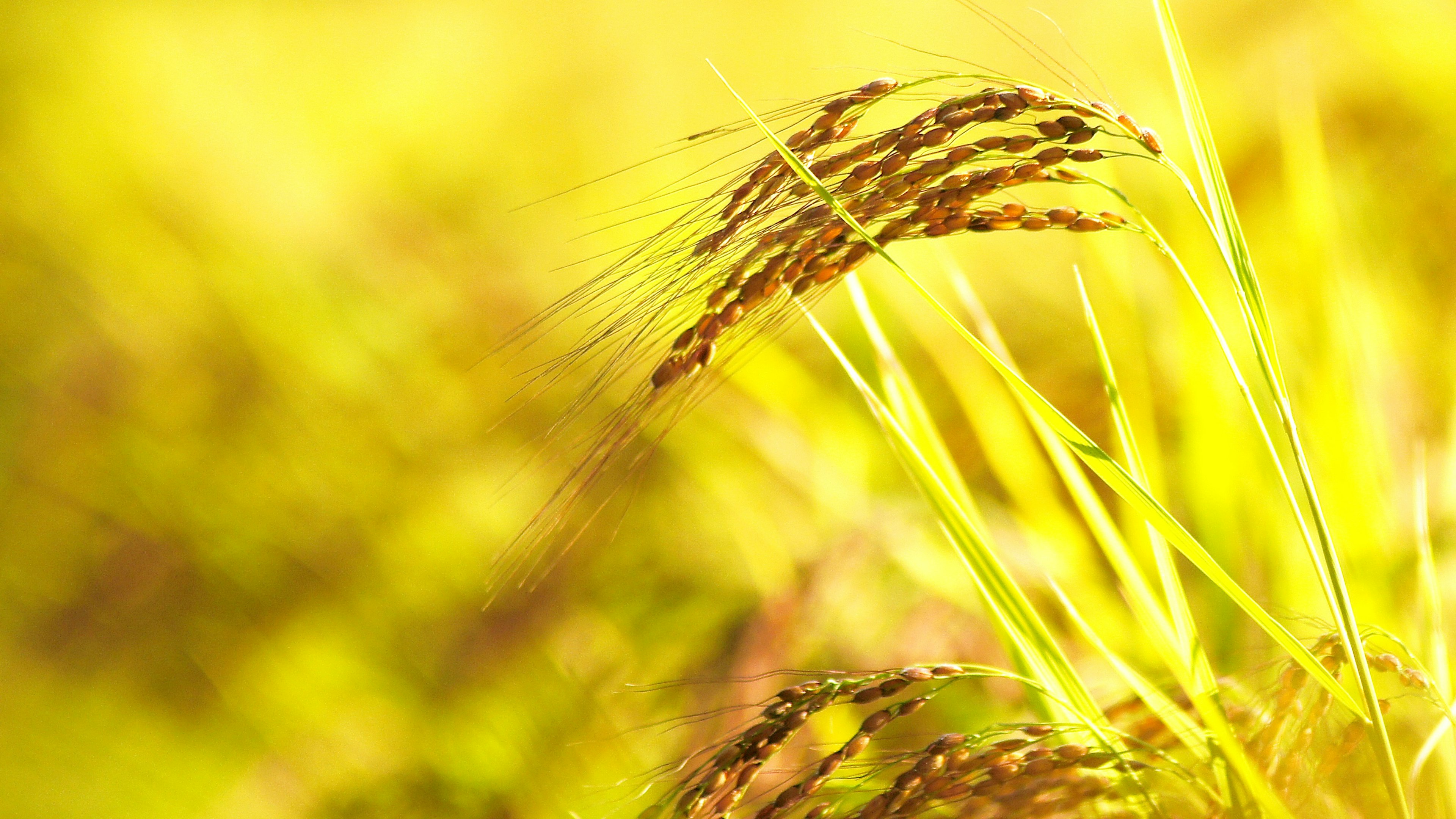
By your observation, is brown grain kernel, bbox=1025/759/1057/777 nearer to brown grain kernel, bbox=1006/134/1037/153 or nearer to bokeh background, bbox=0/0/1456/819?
brown grain kernel, bbox=1006/134/1037/153

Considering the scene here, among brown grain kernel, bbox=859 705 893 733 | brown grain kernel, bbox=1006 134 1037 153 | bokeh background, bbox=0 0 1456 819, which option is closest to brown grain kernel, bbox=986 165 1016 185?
brown grain kernel, bbox=1006 134 1037 153

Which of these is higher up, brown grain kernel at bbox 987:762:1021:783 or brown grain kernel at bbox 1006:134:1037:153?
brown grain kernel at bbox 1006:134:1037:153

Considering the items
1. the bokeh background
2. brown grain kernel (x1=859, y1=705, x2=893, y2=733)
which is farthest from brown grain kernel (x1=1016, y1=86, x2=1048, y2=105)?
the bokeh background

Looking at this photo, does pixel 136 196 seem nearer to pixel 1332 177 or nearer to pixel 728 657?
pixel 728 657

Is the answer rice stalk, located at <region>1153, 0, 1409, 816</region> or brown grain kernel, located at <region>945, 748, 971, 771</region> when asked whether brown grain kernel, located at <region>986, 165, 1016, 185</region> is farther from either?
brown grain kernel, located at <region>945, 748, 971, 771</region>

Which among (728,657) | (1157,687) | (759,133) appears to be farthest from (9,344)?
(1157,687)

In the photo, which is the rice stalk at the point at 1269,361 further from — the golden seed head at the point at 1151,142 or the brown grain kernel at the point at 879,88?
the brown grain kernel at the point at 879,88

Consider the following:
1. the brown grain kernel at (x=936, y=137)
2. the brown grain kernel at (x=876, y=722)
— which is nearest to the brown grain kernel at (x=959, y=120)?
the brown grain kernel at (x=936, y=137)

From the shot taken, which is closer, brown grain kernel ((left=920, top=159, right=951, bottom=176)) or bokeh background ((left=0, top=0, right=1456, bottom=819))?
brown grain kernel ((left=920, top=159, right=951, bottom=176))

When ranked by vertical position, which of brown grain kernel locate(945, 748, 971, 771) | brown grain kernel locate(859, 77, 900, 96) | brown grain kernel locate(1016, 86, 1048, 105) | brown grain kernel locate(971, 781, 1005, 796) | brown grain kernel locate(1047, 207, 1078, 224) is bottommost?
brown grain kernel locate(971, 781, 1005, 796)
